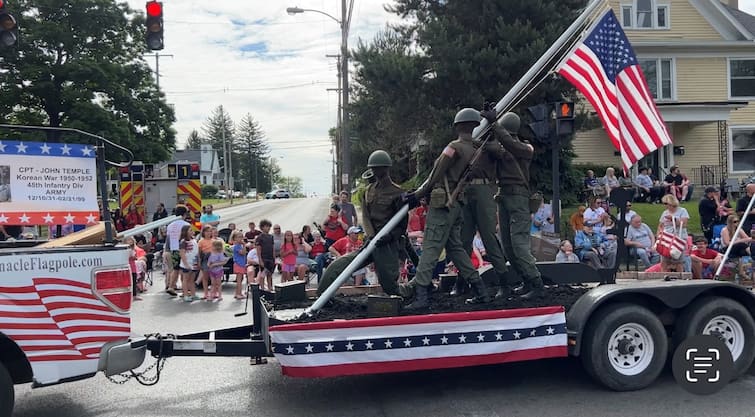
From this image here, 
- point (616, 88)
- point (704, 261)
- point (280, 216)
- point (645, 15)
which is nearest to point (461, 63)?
point (704, 261)

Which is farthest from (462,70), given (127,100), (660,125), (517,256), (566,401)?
(127,100)

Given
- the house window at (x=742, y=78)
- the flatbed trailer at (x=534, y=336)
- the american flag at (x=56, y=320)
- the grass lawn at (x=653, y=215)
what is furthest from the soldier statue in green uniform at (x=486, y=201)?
the house window at (x=742, y=78)

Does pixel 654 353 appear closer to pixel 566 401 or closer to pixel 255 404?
pixel 566 401

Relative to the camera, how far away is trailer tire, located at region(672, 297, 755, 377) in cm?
591

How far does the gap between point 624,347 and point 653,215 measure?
524 inches

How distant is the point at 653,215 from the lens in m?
17.9

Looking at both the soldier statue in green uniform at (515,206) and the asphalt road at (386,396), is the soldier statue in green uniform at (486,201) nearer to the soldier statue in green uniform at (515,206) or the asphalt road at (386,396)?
the soldier statue in green uniform at (515,206)

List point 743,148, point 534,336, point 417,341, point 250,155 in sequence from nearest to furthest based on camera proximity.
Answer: point 417,341, point 534,336, point 743,148, point 250,155

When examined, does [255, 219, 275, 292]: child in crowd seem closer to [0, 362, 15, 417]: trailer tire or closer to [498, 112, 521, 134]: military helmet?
[498, 112, 521, 134]: military helmet

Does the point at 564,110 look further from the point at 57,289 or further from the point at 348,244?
the point at 57,289

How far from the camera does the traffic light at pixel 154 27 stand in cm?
1244

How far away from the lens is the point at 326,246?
13.3 m

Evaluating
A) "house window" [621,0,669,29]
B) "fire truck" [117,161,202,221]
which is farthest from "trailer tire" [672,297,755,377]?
"house window" [621,0,669,29]

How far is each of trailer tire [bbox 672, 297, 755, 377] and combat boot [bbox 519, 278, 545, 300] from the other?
1.25 metres
